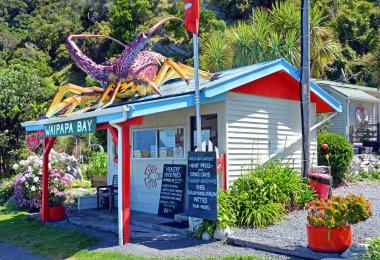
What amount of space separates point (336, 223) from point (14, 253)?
19.8ft

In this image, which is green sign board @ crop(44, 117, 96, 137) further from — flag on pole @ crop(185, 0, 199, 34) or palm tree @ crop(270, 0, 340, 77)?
palm tree @ crop(270, 0, 340, 77)

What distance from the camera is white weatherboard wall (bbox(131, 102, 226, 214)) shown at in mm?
9945

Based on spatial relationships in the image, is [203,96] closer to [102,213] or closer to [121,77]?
[121,77]

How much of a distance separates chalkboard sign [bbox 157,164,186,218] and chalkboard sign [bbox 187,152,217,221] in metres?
1.76

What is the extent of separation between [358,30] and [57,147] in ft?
82.8

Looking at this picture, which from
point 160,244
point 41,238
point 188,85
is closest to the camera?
point 160,244

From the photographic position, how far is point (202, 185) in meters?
8.23

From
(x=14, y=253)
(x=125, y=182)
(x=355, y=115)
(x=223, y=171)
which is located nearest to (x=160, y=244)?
(x=125, y=182)

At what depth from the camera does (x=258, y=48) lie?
17.6m

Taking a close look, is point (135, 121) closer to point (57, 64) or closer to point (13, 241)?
point (13, 241)

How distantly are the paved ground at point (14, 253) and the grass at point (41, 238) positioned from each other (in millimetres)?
122

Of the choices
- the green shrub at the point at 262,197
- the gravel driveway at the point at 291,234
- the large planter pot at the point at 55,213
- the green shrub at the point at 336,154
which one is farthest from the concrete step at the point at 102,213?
the green shrub at the point at 336,154

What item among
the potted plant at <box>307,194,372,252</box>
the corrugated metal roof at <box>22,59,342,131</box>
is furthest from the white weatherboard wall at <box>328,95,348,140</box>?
the potted plant at <box>307,194,372,252</box>

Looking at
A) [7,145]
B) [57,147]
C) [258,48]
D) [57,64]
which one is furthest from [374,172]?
[57,64]
